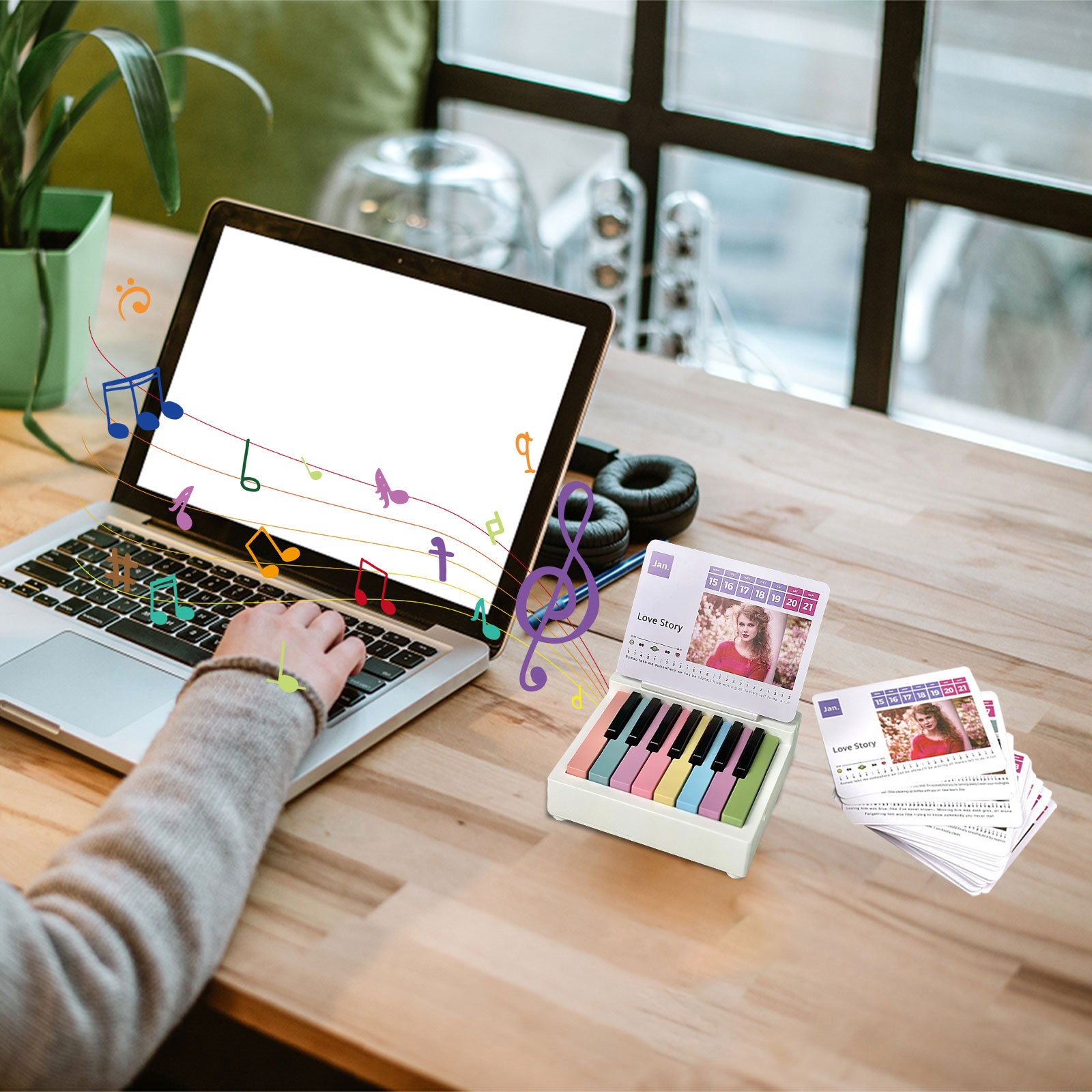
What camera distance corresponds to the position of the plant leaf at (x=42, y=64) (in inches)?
47.8

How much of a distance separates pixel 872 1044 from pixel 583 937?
0.54 ft

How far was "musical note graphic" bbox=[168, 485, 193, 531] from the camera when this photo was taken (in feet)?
3.40

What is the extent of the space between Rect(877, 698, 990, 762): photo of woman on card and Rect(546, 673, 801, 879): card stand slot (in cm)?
7

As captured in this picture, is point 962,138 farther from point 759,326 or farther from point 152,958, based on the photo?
point 152,958

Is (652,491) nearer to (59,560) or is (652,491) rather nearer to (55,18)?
(59,560)

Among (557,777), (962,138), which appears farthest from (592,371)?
(962,138)

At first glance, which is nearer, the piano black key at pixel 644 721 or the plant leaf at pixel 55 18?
the piano black key at pixel 644 721

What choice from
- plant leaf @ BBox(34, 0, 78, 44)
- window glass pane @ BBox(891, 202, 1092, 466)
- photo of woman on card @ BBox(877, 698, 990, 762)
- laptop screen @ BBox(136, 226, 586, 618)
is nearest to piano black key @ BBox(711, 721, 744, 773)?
photo of woman on card @ BBox(877, 698, 990, 762)

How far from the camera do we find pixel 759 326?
111 inches

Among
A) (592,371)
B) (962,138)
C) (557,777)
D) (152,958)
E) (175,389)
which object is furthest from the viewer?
(962,138)

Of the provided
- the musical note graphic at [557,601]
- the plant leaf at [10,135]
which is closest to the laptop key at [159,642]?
the musical note graphic at [557,601]

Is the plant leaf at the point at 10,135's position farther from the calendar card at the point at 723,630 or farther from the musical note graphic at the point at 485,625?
the calendar card at the point at 723,630

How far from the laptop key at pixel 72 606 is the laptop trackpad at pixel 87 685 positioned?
0.03 metres

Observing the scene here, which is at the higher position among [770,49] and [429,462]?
[770,49]
